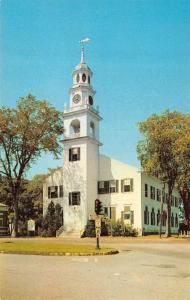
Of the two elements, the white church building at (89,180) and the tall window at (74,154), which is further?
the tall window at (74,154)

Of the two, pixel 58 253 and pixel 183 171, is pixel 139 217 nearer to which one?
pixel 183 171

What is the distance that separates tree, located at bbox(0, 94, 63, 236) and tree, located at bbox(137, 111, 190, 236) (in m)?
9.84

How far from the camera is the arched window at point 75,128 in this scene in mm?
Answer: 50616

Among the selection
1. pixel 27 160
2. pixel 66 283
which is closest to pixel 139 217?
pixel 27 160

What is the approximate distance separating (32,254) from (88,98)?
3282 cm

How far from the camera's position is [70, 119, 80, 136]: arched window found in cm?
5062

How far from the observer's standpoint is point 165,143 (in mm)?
43438

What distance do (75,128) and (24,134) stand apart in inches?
328

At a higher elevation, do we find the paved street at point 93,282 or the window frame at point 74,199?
the window frame at point 74,199

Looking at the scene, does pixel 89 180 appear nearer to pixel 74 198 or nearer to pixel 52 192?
pixel 74 198

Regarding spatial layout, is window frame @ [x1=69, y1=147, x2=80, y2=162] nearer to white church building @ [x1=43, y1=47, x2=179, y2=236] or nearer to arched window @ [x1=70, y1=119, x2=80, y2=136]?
white church building @ [x1=43, y1=47, x2=179, y2=236]

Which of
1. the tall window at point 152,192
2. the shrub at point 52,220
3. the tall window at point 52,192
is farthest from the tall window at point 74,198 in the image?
the tall window at point 152,192

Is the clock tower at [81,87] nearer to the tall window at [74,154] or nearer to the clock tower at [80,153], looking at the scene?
the clock tower at [80,153]

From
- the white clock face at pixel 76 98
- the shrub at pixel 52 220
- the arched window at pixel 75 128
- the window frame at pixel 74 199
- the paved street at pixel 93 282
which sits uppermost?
the white clock face at pixel 76 98
